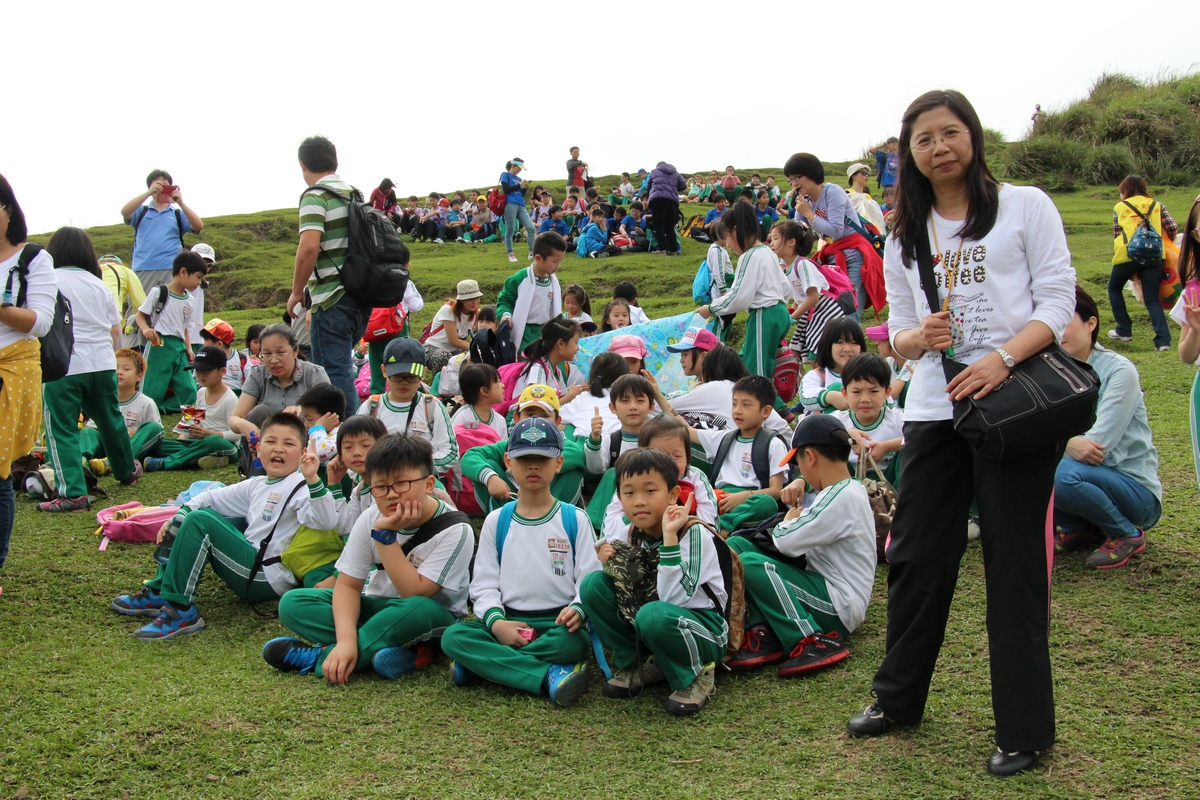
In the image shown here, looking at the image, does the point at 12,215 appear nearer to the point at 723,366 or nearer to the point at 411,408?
the point at 411,408

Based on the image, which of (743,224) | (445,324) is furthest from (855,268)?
(445,324)

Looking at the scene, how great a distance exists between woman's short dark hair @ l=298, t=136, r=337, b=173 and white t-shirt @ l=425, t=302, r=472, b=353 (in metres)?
3.23

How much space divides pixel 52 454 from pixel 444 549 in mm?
3623

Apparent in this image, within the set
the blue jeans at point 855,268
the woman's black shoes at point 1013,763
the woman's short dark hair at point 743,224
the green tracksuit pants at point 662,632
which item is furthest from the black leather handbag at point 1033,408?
the blue jeans at point 855,268

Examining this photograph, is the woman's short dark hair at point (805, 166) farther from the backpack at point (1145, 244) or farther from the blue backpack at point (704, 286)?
the backpack at point (1145, 244)

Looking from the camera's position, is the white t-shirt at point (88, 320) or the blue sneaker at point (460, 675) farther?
the white t-shirt at point (88, 320)

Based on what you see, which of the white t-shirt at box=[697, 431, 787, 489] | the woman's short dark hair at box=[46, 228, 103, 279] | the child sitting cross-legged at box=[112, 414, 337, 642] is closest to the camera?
the child sitting cross-legged at box=[112, 414, 337, 642]

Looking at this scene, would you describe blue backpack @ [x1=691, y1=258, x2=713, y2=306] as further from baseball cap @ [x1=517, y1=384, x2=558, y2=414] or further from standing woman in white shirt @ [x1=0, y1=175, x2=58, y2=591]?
standing woman in white shirt @ [x1=0, y1=175, x2=58, y2=591]

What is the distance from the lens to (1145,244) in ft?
32.6

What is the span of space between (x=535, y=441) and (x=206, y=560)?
6.29ft

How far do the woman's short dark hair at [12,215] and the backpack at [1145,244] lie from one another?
32.8 feet

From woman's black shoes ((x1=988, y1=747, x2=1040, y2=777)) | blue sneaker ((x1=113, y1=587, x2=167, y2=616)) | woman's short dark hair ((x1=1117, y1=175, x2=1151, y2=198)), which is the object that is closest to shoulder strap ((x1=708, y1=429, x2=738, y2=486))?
woman's black shoes ((x1=988, y1=747, x2=1040, y2=777))

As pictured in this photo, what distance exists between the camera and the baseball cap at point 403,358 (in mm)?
5809

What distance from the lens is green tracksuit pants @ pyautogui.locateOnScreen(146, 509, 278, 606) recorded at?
463 centimetres
